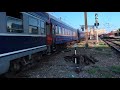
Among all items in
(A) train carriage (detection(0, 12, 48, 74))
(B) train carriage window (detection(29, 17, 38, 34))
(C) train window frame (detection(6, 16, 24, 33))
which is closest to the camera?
(A) train carriage (detection(0, 12, 48, 74))

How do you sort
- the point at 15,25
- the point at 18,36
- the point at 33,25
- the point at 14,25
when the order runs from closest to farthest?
1. the point at 14,25
2. the point at 15,25
3. the point at 18,36
4. the point at 33,25

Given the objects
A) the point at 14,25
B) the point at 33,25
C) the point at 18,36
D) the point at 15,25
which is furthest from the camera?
the point at 33,25

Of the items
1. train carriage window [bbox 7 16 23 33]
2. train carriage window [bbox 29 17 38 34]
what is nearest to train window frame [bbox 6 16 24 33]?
train carriage window [bbox 7 16 23 33]

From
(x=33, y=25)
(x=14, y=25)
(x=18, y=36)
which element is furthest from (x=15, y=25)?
(x=33, y=25)

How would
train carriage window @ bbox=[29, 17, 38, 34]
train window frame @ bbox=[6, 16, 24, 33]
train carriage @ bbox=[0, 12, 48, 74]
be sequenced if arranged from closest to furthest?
train carriage @ bbox=[0, 12, 48, 74], train window frame @ bbox=[6, 16, 24, 33], train carriage window @ bbox=[29, 17, 38, 34]

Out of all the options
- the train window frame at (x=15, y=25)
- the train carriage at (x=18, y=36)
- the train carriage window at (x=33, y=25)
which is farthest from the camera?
the train carriage window at (x=33, y=25)

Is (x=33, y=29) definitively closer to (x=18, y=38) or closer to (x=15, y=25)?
(x=18, y=38)

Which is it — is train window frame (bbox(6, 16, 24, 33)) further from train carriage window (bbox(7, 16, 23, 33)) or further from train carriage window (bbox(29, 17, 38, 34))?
train carriage window (bbox(29, 17, 38, 34))

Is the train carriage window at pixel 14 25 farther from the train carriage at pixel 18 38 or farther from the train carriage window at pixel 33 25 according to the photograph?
the train carriage window at pixel 33 25

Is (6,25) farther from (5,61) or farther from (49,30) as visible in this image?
(49,30)

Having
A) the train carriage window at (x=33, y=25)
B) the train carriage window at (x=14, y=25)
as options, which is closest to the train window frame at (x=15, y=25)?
the train carriage window at (x=14, y=25)

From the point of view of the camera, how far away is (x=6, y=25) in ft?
26.2
